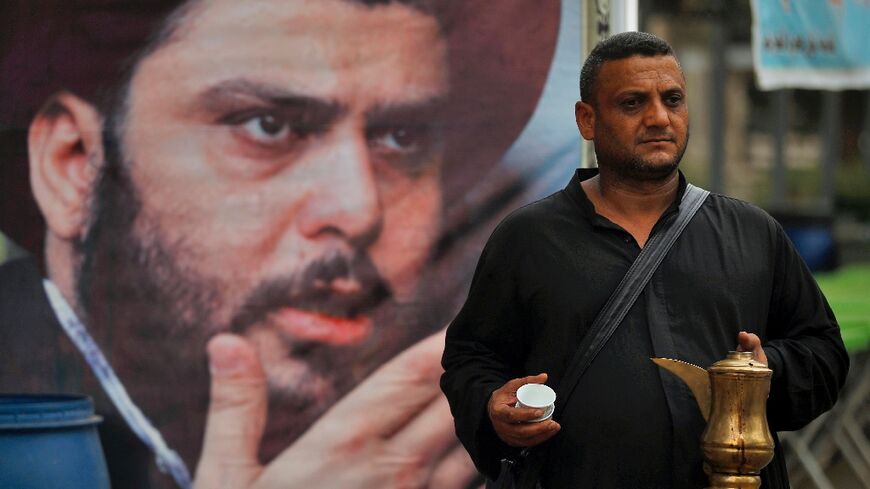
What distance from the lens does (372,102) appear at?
5348 millimetres

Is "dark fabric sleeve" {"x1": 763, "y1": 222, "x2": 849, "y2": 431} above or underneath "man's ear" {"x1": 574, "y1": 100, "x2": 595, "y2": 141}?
underneath

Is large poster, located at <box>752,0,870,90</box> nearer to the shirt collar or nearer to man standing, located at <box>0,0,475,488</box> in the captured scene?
man standing, located at <box>0,0,475,488</box>

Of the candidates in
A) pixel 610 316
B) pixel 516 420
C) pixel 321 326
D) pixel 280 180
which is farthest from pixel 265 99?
pixel 516 420

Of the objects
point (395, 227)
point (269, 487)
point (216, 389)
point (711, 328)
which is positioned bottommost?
point (269, 487)

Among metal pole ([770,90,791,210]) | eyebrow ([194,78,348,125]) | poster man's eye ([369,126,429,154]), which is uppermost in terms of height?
eyebrow ([194,78,348,125])

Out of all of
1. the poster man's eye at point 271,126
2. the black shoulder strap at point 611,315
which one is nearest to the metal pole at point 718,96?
the poster man's eye at point 271,126

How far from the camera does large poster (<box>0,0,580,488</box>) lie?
17.4ft

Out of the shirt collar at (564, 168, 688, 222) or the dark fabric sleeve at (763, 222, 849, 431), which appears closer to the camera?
the dark fabric sleeve at (763, 222, 849, 431)

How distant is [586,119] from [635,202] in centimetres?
23

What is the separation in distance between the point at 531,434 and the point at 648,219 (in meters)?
0.58

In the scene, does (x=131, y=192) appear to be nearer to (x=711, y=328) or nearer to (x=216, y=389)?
(x=216, y=389)

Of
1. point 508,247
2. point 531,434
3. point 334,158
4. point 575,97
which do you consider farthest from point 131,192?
point 531,434

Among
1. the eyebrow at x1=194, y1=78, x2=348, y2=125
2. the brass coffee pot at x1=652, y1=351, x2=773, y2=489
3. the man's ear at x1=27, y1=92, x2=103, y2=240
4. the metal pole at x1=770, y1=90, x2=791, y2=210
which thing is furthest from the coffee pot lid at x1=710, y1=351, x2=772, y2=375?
the metal pole at x1=770, y1=90, x2=791, y2=210

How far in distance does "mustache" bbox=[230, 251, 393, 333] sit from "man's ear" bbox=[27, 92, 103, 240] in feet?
2.17
